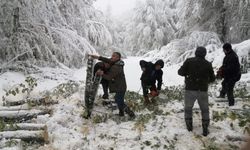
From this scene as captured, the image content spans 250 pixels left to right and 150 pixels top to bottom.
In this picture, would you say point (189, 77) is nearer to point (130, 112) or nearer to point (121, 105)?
point (130, 112)

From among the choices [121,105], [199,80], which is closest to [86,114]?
[121,105]

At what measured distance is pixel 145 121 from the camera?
9.12m

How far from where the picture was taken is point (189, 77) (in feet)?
27.6

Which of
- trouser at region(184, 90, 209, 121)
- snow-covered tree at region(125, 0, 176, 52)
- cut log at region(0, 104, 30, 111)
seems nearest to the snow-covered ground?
trouser at region(184, 90, 209, 121)

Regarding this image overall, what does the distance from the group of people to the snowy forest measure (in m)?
0.37

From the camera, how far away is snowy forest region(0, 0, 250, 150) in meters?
8.06

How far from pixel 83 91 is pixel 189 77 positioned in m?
4.52

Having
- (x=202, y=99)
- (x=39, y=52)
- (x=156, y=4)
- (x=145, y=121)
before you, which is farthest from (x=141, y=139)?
(x=156, y=4)

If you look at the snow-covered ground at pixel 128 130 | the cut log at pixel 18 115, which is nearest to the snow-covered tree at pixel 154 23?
the snow-covered ground at pixel 128 130

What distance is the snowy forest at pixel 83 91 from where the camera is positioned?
8.06m

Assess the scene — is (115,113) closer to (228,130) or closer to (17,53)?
(228,130)

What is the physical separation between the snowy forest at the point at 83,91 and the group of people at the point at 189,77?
0.37 m

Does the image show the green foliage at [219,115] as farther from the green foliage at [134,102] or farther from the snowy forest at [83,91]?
the green foliage at [134,102]

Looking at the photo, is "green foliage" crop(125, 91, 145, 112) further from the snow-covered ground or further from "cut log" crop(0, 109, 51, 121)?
"cut log" crop(0, 109, 51, 121)
